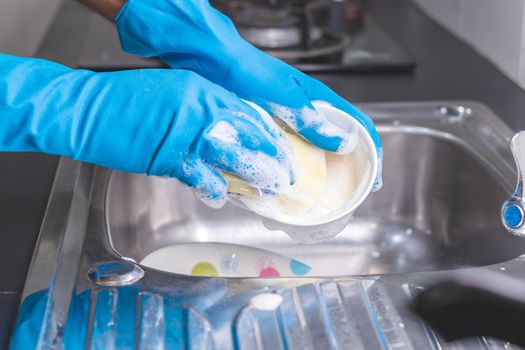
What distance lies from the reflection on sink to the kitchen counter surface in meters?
0.14

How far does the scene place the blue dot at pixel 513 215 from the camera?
2.97 feet

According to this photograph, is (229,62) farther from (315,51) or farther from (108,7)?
(315,51)

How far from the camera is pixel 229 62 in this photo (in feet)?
3.38

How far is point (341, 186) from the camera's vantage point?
101 centimetres

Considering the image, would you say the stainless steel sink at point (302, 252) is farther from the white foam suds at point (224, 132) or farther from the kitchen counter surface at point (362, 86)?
the white foam suds at point (224, 132)

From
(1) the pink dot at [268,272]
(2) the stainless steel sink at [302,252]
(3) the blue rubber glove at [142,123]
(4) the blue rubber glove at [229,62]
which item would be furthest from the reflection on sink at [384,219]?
(3) the blue rubber glove at [142,123]

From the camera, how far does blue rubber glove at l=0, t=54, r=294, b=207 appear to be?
2.85 ft

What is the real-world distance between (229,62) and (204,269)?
0.32 m

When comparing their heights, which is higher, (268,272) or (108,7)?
(108,7)

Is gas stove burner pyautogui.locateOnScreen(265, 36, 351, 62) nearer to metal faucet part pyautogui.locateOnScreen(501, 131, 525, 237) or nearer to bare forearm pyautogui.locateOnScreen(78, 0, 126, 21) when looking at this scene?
bare forearm pyautogui.locateOnScreen(78, 0, 126, 21)

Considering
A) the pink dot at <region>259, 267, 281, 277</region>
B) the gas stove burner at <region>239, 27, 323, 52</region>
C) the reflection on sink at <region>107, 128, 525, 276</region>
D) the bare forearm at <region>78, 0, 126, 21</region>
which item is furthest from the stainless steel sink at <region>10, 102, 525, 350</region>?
the gas stove burner at <region>239, 27, 323, 52</region>

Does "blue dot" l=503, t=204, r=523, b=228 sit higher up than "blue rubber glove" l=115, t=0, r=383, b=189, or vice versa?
"blue rubber glove" l=115, t=0, r=383, b=189

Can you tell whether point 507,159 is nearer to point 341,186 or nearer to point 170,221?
point 341,186

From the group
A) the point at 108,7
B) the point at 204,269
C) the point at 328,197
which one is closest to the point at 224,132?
the point at 328,197
